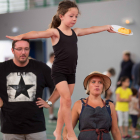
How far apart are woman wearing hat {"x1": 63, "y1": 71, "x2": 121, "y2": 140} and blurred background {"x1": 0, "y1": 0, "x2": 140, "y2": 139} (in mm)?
5104

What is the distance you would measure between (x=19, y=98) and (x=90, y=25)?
6756mm

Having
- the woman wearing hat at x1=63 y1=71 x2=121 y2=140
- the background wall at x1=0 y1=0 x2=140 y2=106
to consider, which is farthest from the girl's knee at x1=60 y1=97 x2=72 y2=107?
the background wall at x1=0 y1=0 x2=140 y2=106

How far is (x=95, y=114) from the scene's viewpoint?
2.39 m

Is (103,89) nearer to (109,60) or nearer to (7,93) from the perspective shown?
(7,93)

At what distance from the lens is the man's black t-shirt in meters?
2.55

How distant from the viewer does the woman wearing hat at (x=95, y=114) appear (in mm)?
2377

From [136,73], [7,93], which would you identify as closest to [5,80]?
[7,93]

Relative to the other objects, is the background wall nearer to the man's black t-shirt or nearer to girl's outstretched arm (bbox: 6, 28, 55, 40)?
the man's black t-shirt

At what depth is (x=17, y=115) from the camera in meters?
2.57

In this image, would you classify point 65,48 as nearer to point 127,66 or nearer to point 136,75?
point 136,75

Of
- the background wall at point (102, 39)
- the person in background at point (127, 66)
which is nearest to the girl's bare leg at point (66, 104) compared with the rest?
the person in background at point (127, 66)

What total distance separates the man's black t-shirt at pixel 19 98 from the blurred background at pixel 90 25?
5.19 metres

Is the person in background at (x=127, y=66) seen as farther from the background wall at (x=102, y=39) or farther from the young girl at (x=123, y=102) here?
the young girl at (x=123, y=102)

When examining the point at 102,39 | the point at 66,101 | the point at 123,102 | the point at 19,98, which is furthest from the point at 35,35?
the point at 102,39
